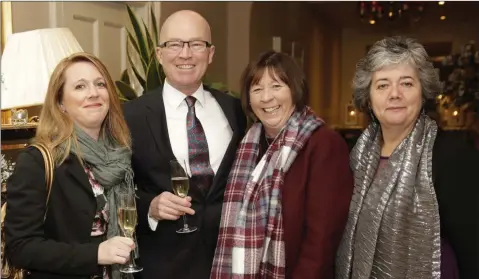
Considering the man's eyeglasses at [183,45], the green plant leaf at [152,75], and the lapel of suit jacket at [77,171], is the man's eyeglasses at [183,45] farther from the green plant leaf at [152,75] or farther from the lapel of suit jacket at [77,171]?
the green plant leaf at [152,75]

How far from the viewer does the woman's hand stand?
171 centimetres

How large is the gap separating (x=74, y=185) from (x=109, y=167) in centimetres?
15

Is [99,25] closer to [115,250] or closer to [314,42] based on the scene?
[115,250]

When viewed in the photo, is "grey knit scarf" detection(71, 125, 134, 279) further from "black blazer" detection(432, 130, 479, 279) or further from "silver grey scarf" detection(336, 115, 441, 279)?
"black blazer" detection(432, 130, 479, 279)

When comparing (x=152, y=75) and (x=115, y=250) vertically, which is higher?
(x=152, y=75)

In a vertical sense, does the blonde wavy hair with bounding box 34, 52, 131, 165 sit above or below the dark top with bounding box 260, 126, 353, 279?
above

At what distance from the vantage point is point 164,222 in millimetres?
2146

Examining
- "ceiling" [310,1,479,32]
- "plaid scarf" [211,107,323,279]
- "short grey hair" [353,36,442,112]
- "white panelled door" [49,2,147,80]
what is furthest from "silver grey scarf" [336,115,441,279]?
"ceiling" [310,1,479,32]

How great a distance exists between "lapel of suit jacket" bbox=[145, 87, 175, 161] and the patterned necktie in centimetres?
9

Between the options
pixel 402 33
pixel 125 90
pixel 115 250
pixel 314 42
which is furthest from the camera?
pixel 314 42

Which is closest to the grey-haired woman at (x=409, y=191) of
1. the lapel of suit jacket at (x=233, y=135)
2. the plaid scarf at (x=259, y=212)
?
the plaid scarf at (x=259, y=212)

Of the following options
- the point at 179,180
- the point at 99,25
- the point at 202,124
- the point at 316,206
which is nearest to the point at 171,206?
the point at 179,180

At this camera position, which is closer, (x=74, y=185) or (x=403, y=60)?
(x=74, y=185)

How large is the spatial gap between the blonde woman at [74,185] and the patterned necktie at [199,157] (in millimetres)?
288
